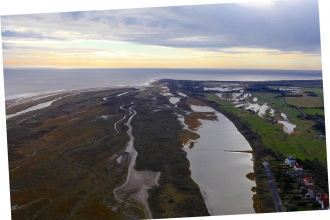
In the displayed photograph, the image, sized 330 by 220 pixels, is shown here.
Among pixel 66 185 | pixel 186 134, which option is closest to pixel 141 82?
pixel 186 134

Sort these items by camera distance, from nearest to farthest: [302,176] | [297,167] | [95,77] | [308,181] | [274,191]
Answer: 1. [274,191]
2. [308,181]
3. [302,176]
4. [297,167]
5. [95,77]

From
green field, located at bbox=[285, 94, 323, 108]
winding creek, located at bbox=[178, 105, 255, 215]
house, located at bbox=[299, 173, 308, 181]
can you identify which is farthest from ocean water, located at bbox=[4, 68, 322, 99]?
house, located at bbox=[299, 173, 308, 181]

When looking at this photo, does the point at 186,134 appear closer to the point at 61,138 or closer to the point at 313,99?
the point at 61,138

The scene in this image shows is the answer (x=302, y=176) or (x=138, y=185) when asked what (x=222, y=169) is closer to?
(x=302, y=176)

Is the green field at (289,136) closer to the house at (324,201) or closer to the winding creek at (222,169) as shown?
the winding creek at (222,169)

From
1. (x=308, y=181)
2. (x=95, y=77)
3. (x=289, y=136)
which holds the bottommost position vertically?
(x=308, y=181)

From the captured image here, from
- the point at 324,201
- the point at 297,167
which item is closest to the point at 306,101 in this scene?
the point at 297,167

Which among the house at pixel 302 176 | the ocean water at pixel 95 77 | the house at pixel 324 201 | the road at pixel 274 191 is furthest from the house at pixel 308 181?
the ocean water at pixel 95 77
